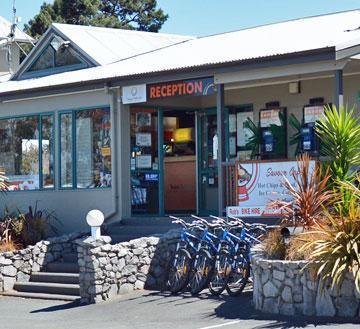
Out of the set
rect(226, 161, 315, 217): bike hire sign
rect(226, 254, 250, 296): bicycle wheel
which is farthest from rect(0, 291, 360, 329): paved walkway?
rect(226, 161, 315, 217): bike hire sign

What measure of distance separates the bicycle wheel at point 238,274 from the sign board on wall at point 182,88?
4279mm

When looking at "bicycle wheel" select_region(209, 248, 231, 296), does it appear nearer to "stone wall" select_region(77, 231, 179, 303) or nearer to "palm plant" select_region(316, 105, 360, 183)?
"stone wall" select_region(77, 231, 179, 303)

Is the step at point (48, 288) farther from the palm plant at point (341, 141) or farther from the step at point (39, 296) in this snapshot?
the palm plant at point (341, 141)

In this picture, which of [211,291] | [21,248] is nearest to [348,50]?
[211,291]

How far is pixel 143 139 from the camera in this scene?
19359mm

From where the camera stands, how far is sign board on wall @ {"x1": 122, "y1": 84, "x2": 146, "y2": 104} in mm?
17750

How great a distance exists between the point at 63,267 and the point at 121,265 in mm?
2289

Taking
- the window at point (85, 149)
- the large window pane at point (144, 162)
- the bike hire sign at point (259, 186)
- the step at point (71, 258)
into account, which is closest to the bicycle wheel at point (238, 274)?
the bike hire sign at point (259, 186)

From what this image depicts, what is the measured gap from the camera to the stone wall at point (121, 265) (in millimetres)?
14609

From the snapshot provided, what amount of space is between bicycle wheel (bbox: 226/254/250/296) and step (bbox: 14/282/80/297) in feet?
11.2

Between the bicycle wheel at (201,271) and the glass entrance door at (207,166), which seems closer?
the bicycle wheel at (201,271)

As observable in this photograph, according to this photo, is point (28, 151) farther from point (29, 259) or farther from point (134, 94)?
point (29, 259)

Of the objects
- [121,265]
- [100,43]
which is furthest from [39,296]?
[100,43]

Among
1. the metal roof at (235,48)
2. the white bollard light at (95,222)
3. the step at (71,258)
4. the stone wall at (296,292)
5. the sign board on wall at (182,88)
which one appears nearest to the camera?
the stone wall at (296,292)
